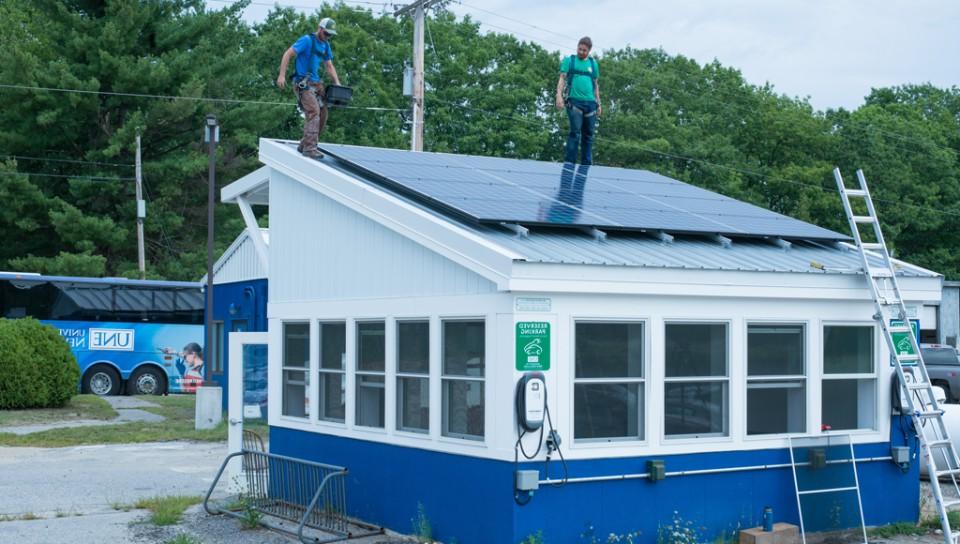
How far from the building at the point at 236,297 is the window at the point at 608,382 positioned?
1341cm

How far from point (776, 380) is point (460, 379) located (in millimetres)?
3328

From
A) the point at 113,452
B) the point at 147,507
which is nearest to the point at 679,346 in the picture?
the point at 147,507

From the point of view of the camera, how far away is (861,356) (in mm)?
12617

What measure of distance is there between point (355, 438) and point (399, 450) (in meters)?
0.97

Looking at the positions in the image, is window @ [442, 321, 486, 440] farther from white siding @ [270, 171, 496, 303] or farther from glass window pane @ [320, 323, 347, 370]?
glass window pane @ [320, 323, 347, 370]

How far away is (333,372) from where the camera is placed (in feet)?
44.1

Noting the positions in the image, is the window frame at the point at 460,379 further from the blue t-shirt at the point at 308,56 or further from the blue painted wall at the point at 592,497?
the blue t-shirt at the point at 308,56

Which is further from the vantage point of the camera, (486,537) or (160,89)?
(160,89)

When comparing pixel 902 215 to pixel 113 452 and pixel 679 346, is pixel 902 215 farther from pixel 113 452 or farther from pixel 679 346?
pixel 679 346

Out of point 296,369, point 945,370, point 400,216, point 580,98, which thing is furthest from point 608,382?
point 945,370

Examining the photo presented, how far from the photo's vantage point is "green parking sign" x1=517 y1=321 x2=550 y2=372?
34.0ft

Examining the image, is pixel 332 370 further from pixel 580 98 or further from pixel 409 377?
pixel 580 98

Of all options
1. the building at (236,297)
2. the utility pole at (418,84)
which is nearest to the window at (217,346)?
the building at (236,297)

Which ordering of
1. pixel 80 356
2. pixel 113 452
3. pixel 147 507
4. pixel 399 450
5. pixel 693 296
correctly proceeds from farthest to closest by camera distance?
pixel 80 356 < pixel 113 452 < pixel 147 507 < pixel 399 450 < pixel 693 296
